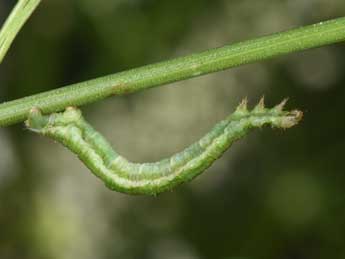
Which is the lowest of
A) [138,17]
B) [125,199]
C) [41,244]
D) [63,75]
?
[41,244]

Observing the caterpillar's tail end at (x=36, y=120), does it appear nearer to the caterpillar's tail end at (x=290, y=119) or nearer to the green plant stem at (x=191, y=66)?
the green plant stem at (x=191, y=66)

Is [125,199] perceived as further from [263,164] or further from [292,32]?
[292,32]

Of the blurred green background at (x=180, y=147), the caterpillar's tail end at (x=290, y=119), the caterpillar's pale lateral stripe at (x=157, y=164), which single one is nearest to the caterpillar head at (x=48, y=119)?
the caterpillar's pale lateral stripe at (x=157, y=164)

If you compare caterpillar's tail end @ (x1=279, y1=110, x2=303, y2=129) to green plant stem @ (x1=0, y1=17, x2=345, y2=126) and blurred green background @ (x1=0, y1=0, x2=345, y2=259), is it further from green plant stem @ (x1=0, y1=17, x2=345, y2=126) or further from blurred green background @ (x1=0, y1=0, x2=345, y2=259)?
blurred green background @ (x1=0, y1=0, x2=345, y2=259)

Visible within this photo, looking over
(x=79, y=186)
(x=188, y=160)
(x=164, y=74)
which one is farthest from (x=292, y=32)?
(x=79, y=186)

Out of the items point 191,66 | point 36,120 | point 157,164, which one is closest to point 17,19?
point 36,120

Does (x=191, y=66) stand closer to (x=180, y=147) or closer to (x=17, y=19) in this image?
(x=17, y=19)

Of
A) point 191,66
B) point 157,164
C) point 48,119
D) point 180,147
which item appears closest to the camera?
point 191,66
